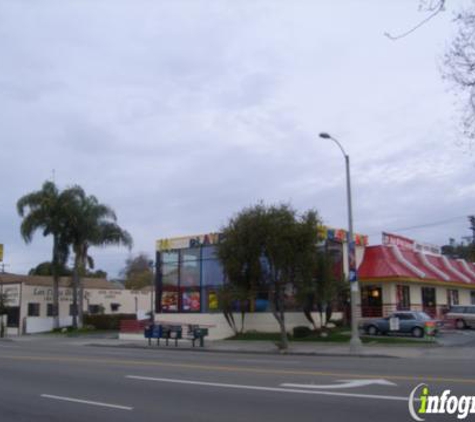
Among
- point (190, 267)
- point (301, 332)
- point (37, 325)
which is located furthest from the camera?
point (37, 325)

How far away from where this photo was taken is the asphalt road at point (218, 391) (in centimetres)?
1001

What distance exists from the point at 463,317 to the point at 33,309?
3596 centimetres

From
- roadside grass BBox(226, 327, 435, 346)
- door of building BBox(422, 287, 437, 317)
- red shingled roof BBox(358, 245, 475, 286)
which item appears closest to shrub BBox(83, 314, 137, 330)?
roadside grass BBox(226, 327, 435, 346)

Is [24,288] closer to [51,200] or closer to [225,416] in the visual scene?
[51,200]

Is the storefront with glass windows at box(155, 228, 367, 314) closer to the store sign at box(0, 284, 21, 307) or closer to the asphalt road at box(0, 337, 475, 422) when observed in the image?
the store sign at box(0, 284, 21, 307)

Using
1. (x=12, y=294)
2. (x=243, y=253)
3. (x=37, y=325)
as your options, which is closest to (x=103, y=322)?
(x=37, y=325)

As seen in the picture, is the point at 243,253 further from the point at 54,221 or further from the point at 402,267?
the point at 54,221

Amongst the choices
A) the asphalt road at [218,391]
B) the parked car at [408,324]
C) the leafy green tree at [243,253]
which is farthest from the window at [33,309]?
the asphalt road at [218,391]

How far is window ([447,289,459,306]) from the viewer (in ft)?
155

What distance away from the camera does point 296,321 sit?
37469 millimetres

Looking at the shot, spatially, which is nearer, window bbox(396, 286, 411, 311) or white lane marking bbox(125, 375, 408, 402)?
white lane marking bbox(125, 375, 408, 402)
